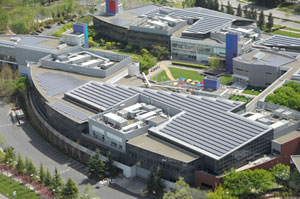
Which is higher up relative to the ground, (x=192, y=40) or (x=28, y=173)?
Answer: (x=192, y=40)

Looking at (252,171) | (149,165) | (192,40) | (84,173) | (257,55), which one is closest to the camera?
(252,171)

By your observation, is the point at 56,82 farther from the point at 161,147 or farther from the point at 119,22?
the point at 119,22

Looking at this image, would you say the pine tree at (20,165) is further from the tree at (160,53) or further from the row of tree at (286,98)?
the tree at (160,53)

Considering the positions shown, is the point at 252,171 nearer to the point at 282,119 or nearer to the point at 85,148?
the point at 282,119

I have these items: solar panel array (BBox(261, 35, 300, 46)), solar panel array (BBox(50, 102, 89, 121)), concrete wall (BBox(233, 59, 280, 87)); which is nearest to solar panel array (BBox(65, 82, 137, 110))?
solar panel array (BBox(50, 102, 89, 121))

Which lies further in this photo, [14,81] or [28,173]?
[14,81]

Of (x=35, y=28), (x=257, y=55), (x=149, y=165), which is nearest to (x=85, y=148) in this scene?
(x=149, y=165)

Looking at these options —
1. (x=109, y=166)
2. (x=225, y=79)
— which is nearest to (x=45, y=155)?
(x=109, y=166)
